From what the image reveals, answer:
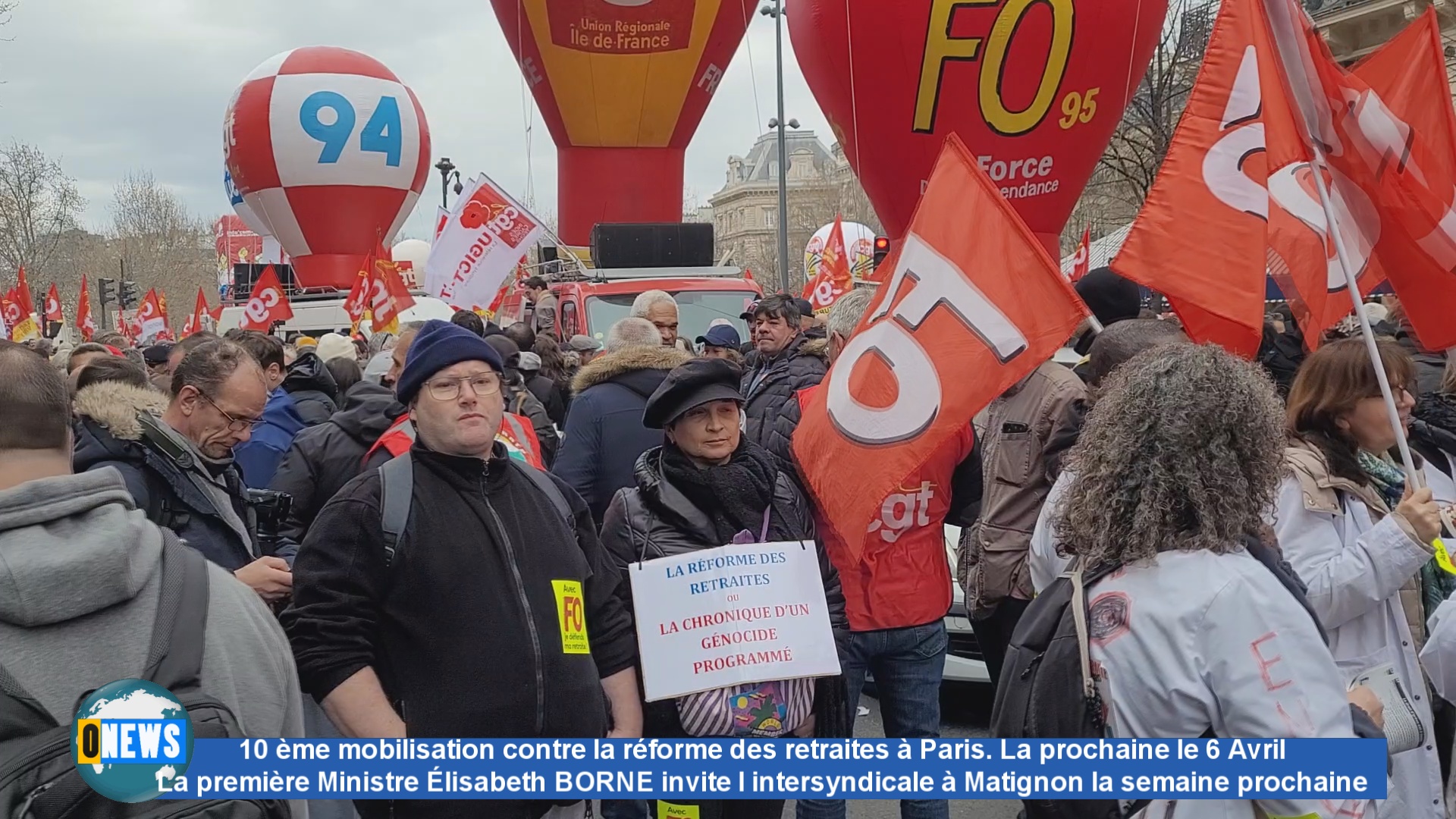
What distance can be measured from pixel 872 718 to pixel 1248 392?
4093mm

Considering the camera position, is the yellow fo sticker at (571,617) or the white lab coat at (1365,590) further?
the white lab coat at (1365,590)

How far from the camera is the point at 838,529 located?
361cm

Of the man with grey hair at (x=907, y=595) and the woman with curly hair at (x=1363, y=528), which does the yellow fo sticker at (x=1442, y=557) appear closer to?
the woman with curly hair at (x=1363, y=528)

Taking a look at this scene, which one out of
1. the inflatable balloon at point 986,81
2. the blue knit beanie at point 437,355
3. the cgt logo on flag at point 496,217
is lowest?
the blue knit beanie at point 437,355

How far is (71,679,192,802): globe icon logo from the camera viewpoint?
69.0 inches

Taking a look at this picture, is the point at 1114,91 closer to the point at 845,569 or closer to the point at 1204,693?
the point at 845,569

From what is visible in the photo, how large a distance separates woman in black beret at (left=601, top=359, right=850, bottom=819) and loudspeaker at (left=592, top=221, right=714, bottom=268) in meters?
11.0

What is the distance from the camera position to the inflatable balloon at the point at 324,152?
25453mm

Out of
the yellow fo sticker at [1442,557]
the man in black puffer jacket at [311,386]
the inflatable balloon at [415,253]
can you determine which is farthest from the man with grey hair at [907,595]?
the inflatable balloon at [415,253]

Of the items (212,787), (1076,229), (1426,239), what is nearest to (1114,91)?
(1426,239)

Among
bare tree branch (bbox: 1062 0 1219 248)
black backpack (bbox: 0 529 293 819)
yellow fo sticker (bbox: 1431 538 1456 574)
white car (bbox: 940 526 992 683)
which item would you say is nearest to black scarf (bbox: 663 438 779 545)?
black backpack (bbox: 0 529 293 819)

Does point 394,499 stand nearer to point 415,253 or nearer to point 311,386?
point 311,386

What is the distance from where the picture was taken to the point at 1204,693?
2117mm

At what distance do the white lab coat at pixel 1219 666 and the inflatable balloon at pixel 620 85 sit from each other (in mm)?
18232
